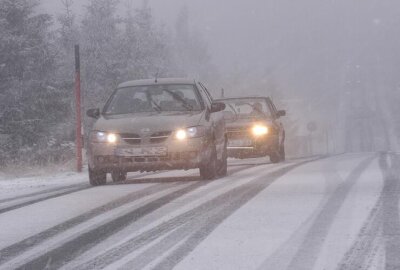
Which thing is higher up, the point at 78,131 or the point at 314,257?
the point at 78,131

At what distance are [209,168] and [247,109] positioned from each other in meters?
7.14

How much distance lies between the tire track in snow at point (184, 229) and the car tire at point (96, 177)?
278cm

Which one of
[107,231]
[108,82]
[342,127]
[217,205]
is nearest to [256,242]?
[107,231]

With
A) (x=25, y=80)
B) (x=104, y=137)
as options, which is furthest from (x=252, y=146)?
(x=25, y=80)

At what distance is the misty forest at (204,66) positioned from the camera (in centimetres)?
2850

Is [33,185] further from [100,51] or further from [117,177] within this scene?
[100,51]

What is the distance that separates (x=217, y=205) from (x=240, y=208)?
345mm

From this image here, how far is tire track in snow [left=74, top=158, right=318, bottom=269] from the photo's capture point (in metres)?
4.20

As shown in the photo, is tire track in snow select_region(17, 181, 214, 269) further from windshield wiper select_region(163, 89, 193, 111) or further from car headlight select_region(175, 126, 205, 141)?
windshield wiper select_region(163, 89, 193, 111)

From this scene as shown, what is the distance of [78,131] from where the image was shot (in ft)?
50.6

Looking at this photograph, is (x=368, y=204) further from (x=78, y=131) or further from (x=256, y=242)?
(x=78, y=131)

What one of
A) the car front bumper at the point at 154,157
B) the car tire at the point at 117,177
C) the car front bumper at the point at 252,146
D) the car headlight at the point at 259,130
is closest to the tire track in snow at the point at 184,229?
the car front bumper at the point at 154,157

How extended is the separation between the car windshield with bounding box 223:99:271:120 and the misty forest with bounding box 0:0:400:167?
2823 millimetres

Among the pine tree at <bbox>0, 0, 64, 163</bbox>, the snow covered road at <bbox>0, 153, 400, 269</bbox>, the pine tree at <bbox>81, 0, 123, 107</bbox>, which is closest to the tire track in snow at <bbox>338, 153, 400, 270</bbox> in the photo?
the snow covered road at <bbox>0, 153, 400, 269</bbox>
